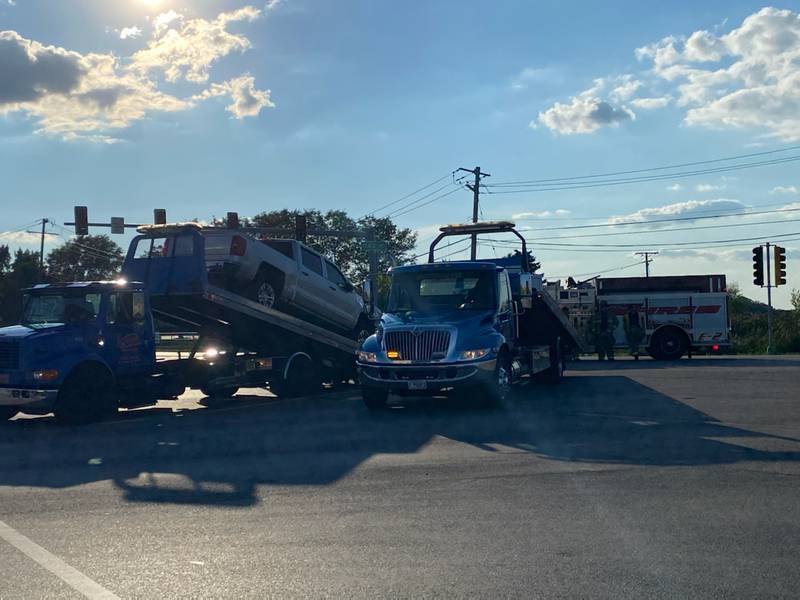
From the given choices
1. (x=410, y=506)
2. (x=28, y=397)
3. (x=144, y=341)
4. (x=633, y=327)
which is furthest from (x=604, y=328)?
(x=410, y=506)

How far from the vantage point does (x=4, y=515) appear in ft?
25.4

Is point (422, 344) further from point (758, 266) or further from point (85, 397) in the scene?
point (758, 266)

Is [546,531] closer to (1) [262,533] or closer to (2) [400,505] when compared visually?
(2) [400,505]

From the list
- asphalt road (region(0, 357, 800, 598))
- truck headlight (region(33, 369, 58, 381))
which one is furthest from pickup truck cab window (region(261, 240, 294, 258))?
truck headlight (region(33, 369, 58, 381))

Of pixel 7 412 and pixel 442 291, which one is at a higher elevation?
pixel 442 291

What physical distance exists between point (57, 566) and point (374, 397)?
379 inches

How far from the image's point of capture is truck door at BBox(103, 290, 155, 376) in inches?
575

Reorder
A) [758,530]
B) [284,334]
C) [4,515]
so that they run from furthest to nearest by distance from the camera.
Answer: [284,334], [4,515], [758,530]

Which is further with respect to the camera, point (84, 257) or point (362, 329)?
point (84, 257)

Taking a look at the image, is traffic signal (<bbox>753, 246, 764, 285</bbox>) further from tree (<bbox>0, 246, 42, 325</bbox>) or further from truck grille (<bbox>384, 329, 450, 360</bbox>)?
tree (<bbox>0, 246, 42, 325</bbox>)

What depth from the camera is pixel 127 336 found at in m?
14.9

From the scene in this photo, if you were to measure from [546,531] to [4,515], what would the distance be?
→ 4.53m

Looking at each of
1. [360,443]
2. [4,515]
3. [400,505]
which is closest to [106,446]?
[360,443]

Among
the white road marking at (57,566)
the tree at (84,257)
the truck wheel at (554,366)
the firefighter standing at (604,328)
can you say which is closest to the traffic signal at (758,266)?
the firefighter standing at (604,328)
